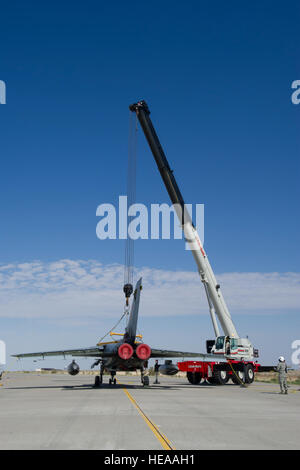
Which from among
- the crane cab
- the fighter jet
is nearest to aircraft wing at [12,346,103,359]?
the fighter jet

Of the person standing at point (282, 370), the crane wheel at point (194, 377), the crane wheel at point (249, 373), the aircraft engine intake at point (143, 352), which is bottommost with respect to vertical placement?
the crane wheel at point (194, 377)

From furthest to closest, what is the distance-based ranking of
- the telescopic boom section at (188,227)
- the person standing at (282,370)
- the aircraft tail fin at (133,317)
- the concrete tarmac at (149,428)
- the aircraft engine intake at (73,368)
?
the telescopic boom section at (188,227)
the aircraft engine intake at (73,368)
the aircraft tail fin at (133,317)
the person standing at (282,370)
the concrete tarmac at (149,428)

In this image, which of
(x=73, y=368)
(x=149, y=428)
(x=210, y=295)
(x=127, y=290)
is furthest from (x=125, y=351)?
(x=149, y=428)

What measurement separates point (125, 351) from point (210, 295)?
8.75m

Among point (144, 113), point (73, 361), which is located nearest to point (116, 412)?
point (73, 361)

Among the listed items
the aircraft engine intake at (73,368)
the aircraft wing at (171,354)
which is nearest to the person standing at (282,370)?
the aircraft wing at (171,354)

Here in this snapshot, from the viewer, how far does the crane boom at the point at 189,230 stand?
2862 cm

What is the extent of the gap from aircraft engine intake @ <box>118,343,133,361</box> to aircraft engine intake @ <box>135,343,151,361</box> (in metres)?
0.48

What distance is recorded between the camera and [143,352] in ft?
73.8

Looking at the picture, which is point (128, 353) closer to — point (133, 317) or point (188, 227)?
point (133, 317)

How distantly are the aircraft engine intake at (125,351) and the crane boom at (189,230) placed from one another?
8.48 m

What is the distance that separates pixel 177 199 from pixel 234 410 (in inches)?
669

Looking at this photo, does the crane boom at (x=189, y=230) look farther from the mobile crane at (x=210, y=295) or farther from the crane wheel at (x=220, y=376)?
the crane wheel at (x=220, y=376)

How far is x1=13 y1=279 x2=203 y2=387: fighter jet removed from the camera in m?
22.5
